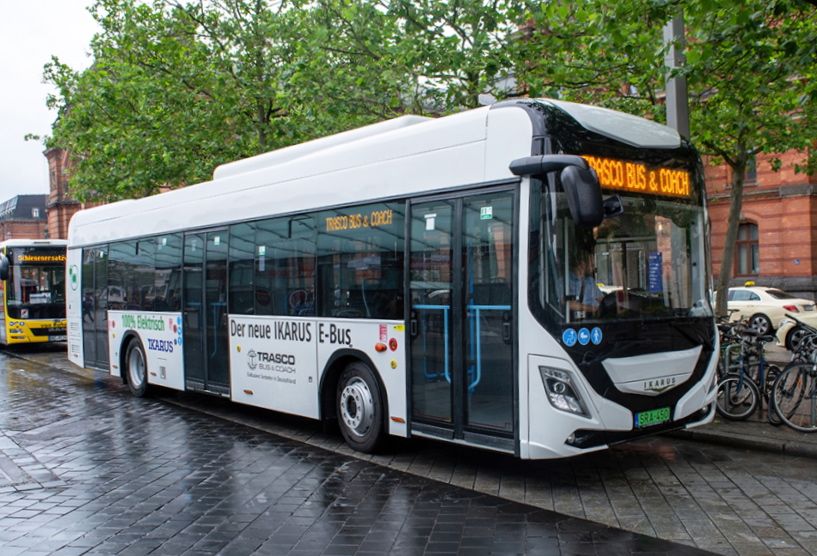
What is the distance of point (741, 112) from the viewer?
12.2 metres

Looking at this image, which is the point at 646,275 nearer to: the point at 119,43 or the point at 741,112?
the point at 741,112

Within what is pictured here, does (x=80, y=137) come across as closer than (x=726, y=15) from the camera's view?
No

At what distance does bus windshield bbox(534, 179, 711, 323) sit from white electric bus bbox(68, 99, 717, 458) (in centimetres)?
2

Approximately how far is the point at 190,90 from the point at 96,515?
15809mm

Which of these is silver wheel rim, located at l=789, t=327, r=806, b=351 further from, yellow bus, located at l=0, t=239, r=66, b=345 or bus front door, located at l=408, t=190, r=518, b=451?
yellow bus, located at l=0, t=239, r=66, b=345

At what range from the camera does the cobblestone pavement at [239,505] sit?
18.0 ft

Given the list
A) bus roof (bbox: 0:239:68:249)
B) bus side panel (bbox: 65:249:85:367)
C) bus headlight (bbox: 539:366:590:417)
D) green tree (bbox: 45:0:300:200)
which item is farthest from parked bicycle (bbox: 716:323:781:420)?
bus roof (bbox: 0:239:68:249)

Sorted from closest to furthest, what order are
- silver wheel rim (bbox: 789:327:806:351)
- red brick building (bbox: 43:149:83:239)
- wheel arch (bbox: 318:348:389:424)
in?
wheel arch (bbox: 318:348:389:424)
silver wheel rim (bbox: 789:327:806:351)
red brick building (bbox: 43:149:83:239)

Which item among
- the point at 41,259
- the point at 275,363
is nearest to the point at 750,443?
the point at 275,363

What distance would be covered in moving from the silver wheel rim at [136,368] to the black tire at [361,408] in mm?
5608

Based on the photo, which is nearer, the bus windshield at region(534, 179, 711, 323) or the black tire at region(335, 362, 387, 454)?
the bus windshield at region(534, 179, 711, 323)

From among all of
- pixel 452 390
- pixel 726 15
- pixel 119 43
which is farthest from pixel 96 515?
pixel 119 43

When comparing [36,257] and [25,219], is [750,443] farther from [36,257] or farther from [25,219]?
[25,219]

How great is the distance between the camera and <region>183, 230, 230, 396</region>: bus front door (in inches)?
415
